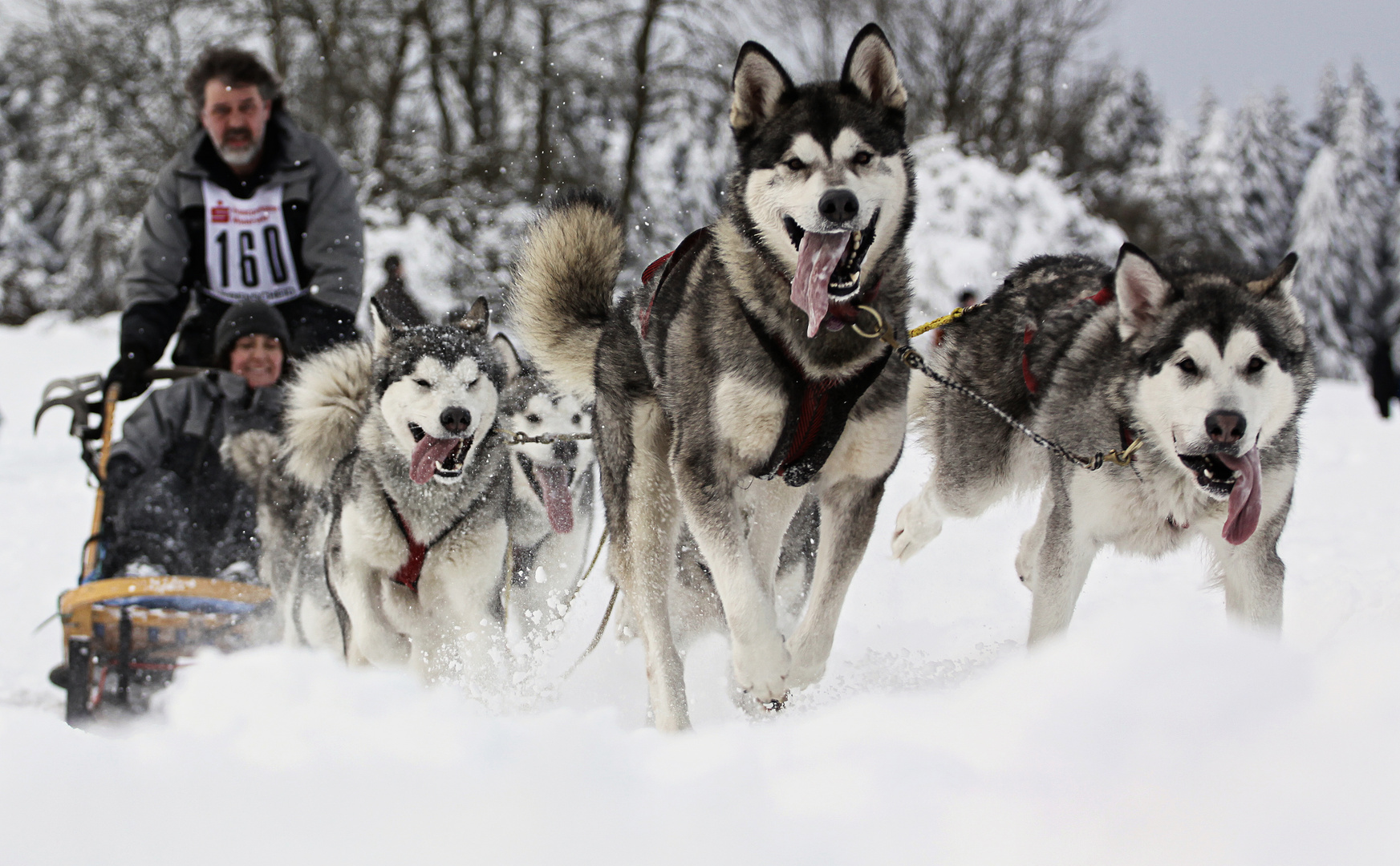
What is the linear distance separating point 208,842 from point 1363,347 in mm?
34539

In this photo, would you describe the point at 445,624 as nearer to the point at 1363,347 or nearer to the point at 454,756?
the point at 454,756

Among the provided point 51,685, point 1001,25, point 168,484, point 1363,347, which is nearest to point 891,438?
point 168,484

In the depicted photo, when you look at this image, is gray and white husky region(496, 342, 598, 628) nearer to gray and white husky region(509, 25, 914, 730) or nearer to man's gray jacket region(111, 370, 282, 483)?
man's gray jacket region(111, 370, 282, 483)

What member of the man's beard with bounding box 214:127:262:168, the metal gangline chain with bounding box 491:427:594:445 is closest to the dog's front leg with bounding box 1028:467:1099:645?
the metal gangline chain with bounding box 491:427:594:445

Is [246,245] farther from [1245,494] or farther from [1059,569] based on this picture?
[1245,494]

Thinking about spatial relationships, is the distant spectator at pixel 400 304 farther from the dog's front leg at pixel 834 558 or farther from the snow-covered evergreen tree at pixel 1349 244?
the snow-covered evergreen tree at pixel 1349 244

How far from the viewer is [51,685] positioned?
3951 mm

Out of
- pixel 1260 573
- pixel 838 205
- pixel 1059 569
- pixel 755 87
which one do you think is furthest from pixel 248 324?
pixel 1260 573

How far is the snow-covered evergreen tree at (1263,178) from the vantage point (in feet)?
113

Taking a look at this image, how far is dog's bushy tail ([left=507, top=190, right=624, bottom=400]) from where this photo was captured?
2992 millimetres

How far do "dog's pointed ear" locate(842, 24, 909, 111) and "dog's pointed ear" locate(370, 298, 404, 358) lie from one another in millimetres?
1742

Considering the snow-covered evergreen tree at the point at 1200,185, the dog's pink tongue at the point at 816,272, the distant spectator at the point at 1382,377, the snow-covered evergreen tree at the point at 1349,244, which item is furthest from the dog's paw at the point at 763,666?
the snow-covered evergreen tree at the point at 1349,244

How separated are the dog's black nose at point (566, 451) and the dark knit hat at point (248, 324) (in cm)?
Answer: 121

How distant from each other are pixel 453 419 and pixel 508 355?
0.58m
